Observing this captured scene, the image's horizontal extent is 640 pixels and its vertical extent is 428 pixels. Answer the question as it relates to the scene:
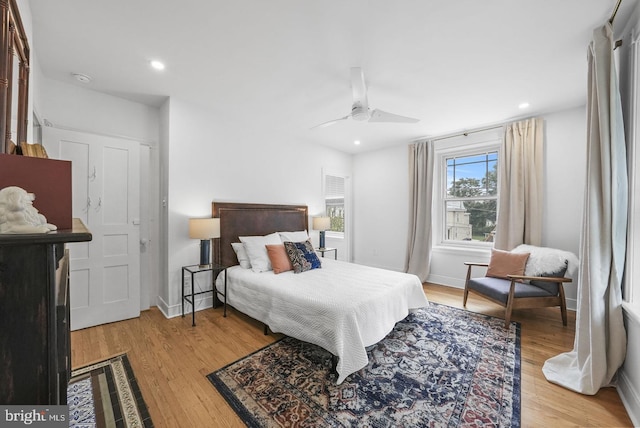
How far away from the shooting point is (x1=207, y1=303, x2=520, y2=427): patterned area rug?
165 centimetres

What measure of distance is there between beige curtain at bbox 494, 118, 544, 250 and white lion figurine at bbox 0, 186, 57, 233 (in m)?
4.65

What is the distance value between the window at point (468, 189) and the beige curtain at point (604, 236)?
2.27 meters

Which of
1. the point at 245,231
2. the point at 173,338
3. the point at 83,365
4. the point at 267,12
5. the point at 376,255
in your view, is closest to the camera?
the point at 267,12

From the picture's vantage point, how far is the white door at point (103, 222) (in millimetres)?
2779

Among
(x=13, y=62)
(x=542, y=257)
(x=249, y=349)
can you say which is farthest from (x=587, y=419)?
(x=13, y=62)

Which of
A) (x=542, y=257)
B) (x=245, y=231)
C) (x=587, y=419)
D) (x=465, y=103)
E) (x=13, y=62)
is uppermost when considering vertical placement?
(x=465, y=103)

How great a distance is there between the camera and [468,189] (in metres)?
4.50

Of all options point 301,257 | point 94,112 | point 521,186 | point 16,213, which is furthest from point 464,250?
point 94,112

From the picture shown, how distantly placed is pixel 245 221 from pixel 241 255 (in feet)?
1.83

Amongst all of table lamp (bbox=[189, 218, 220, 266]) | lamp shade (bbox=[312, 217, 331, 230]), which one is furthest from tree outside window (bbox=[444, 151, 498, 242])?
table lamp (bbox=[189, 218, 220, 266])

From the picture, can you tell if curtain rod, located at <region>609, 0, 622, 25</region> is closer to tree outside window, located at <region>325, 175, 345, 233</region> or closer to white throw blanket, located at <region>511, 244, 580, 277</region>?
white throw blanket, located at <region>511, 244, 580, 277</region>

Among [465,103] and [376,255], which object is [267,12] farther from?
[376,255]

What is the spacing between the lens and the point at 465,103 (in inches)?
128

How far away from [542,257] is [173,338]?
4237 mm
